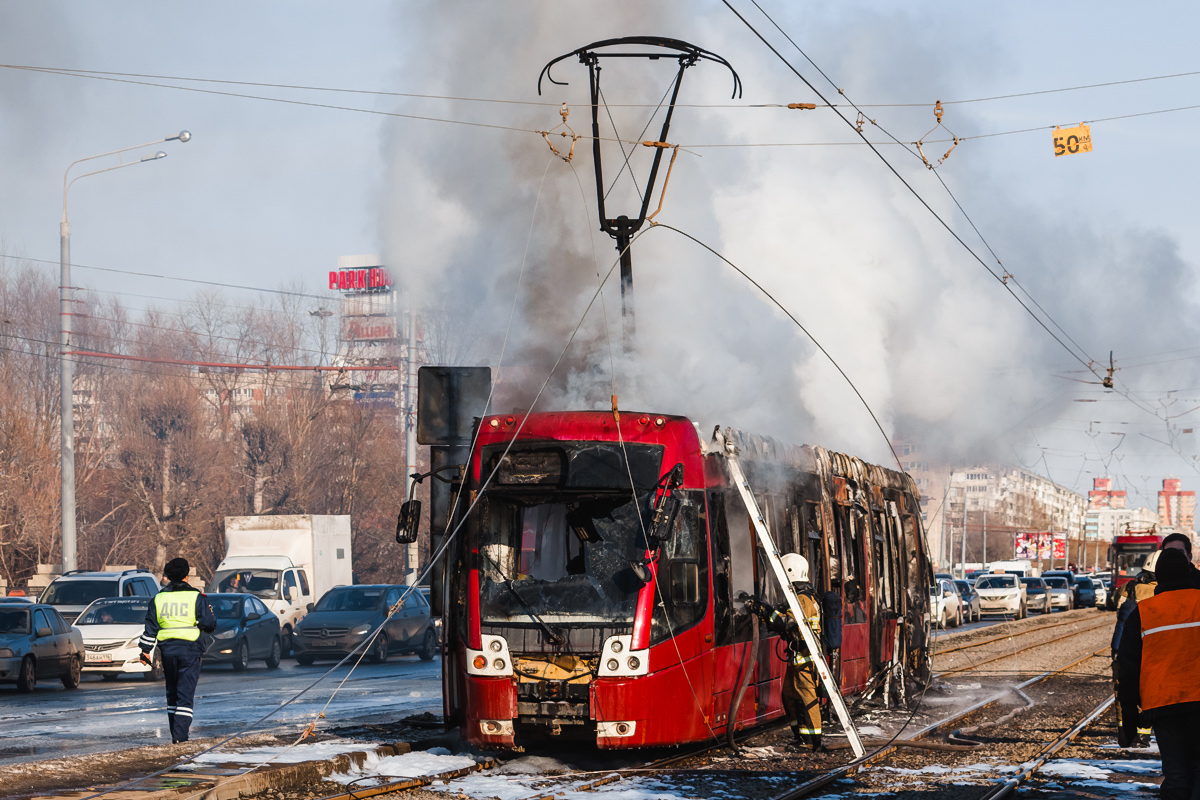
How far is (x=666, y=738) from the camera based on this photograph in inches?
432

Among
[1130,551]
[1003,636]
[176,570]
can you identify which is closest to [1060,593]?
[1130,551]

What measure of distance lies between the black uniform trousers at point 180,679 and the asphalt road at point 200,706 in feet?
3.88

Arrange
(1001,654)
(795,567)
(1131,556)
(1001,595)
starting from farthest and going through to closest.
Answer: (1131,556), (1001,595), (1001,654), (795,567)

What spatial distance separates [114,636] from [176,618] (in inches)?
540

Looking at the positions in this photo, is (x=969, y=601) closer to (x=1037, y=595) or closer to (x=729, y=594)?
(x=1037, y=595)

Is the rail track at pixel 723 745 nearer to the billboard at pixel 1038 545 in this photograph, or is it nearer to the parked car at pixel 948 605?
the parked car at pixel 948 605

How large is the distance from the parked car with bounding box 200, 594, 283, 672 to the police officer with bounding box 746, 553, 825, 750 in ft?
50.4

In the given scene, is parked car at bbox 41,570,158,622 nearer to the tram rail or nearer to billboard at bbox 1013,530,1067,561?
the tram rail

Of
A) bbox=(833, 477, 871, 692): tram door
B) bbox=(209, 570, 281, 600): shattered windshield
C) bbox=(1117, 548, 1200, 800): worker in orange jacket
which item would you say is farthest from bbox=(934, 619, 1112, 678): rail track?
bbox=(1117, 548, 1200, 800): worker in orange jacket

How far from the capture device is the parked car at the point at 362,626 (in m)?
27.5

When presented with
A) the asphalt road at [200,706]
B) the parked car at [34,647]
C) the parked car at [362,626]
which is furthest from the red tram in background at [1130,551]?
the parked car at [34,647]

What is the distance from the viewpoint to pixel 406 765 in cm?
1127

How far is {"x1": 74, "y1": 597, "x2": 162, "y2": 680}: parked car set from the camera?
968 inches

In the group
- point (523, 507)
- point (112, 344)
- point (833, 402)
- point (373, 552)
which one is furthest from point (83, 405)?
point (523, 507)
